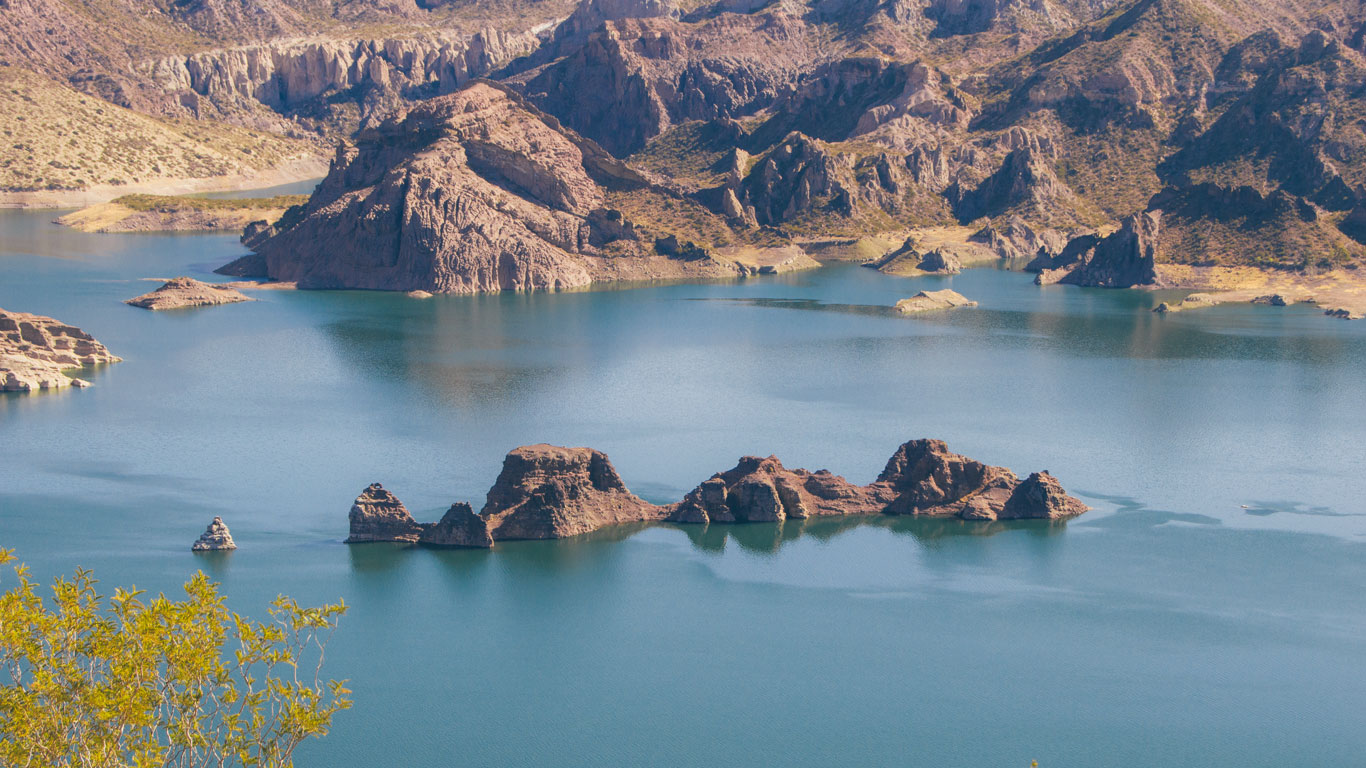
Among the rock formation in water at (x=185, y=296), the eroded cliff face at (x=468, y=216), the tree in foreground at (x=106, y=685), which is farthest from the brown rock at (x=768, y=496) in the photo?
the eroded cliff face at (x=468, y=216)

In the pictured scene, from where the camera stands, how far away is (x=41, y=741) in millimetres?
32531

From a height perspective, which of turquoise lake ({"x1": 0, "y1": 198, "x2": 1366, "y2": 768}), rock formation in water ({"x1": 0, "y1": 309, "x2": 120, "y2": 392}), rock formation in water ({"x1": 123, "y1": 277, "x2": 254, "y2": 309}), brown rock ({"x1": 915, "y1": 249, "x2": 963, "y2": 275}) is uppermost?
brown rock ({"x1": 915, "y1": 249, "x2": 963, "y2": 275})

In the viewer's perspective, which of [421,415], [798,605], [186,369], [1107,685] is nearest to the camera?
[1107,685]

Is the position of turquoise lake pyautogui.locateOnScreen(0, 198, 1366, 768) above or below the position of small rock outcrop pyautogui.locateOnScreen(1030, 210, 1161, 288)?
below

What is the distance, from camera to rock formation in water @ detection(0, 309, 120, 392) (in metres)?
104

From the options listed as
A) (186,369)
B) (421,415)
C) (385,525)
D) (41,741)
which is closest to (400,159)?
(186,369)

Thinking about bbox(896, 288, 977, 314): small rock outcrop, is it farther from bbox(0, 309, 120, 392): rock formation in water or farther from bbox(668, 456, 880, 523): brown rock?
bbox(0, 309, 120, 392): rock formation in water

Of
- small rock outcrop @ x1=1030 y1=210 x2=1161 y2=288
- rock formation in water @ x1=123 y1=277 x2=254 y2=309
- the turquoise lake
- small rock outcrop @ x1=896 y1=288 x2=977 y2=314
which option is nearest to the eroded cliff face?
rock formation in water @ x1=123 y1=277 x2=254 y2=309

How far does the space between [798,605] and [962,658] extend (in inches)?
341

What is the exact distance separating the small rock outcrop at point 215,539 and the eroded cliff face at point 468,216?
323 ft

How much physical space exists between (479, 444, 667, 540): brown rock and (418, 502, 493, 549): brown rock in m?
0.89

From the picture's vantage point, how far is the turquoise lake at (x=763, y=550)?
51844 mm

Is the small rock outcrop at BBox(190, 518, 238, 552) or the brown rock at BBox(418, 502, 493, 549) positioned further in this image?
the brown rock at BBox(418, 502, 493, 549)

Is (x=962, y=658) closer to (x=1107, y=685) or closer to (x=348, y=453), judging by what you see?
(x=1107, y=685)
